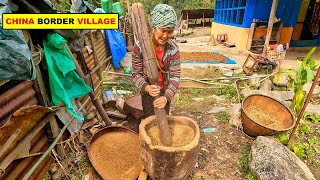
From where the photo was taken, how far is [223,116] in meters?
4.02

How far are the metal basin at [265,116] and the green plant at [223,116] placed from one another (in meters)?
0.48

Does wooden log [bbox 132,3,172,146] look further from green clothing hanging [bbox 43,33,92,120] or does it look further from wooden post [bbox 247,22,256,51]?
wooden post [bbox 247,22,256,51]

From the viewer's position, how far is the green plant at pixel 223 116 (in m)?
3.92

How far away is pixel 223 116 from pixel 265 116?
76 cm

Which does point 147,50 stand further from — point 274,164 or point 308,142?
point 308,142

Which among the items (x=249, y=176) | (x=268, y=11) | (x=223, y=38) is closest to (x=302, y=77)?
(x=249, y=176)

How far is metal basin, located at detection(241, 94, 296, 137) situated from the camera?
Answer: 3.10 meters

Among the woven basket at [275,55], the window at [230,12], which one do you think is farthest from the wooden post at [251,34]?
the woven basket at [275,55]

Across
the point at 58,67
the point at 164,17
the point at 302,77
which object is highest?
the point at 164,17

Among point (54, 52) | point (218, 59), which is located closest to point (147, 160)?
point (54, 52)

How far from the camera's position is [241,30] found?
9367 mm

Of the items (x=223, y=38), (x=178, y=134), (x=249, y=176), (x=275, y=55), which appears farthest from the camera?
(x=223, y=38)

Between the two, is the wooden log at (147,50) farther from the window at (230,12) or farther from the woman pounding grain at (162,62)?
the window at (230,12)

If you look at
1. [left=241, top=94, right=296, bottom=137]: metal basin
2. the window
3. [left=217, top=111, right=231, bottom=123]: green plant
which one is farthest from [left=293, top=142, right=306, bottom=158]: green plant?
the window
